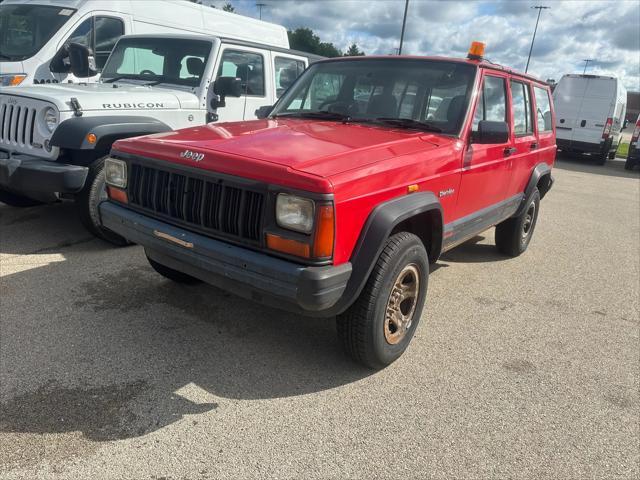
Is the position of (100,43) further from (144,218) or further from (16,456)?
(16,456)

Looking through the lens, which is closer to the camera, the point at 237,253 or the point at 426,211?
the point at 237,253

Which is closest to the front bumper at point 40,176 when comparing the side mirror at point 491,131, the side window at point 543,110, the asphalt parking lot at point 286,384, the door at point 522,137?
the asphalt parking lot at point 286,384

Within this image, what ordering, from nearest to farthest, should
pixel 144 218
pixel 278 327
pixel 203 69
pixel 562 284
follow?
pixel 144 218 < pixel 278 327 < pixel 562 284 < pixel 203 69

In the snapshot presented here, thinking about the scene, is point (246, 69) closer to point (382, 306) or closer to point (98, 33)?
point (98, 33)

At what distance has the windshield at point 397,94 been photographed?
364 cm

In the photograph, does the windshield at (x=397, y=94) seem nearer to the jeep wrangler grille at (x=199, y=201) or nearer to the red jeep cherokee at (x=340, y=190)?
the red jeep cherokee at (x=340, y=190)

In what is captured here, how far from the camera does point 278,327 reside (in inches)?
140

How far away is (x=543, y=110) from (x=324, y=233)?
4124 millimetres

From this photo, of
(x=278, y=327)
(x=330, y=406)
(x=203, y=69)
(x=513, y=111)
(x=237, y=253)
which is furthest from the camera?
(x=203, y=69)

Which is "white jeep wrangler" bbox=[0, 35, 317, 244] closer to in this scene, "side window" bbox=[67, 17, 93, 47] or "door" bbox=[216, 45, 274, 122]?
"door" bbox=[216, 45, 274, 122]

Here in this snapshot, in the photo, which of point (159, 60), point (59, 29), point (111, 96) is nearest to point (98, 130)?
point (111, 96)

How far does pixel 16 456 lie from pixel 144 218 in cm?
141

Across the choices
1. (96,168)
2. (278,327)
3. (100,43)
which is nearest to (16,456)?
(278,327)

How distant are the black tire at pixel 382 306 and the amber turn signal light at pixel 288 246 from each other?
0.53 meters
